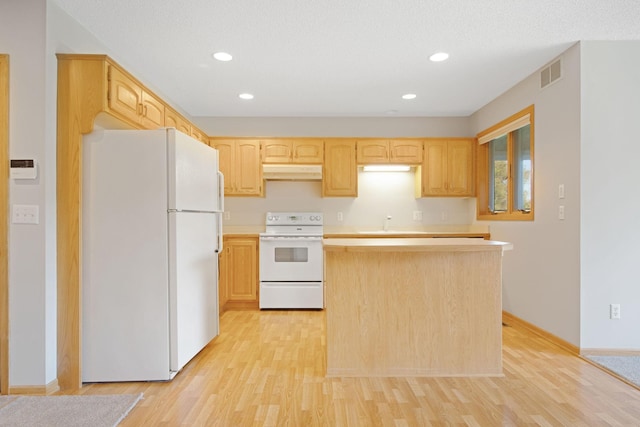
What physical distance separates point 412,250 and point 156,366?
1839mm

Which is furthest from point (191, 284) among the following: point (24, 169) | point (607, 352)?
point (607, 352)

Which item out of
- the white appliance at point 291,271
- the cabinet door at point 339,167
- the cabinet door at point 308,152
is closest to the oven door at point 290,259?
the white appliance at point 291,271

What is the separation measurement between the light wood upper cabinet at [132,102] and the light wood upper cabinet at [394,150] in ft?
8.52

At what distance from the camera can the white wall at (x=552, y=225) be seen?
9.67 feet

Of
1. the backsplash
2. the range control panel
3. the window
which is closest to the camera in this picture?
the window

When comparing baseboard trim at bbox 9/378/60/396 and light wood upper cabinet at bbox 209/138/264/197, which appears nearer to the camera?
baseboard trim at bbox 9/378/60/396

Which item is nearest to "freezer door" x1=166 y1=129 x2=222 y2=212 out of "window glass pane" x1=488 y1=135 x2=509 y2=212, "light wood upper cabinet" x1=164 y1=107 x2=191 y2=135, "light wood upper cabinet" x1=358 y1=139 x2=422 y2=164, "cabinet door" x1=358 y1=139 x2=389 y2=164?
"light wood upper cabinet" x1=164 y1=107 x2=191 y2=135

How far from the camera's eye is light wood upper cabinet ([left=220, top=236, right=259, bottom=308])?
15.0 feet

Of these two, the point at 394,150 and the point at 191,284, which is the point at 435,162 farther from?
the point at 191,284

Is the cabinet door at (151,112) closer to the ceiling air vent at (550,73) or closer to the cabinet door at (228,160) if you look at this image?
the cabinet door at (228,160)

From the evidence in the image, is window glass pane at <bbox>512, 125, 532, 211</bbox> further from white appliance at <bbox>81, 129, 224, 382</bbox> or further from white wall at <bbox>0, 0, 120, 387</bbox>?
white wall at <bbox>0, 0, 120, 387</bbox>

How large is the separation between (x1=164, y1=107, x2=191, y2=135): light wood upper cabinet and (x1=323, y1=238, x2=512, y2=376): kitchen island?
6.68 feet

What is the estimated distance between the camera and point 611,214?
287 cm

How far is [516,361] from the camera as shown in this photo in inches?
110
